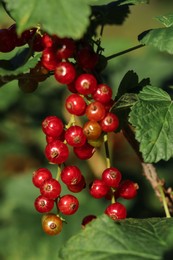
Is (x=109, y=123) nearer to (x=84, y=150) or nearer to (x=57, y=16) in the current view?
(x=84, y=150)

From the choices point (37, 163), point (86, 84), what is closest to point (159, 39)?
point (86, 84)

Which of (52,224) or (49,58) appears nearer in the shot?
(49,58)

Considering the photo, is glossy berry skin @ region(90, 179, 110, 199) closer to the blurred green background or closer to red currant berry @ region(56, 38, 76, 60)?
red currant berry @ region(56, 38, 76, 60)

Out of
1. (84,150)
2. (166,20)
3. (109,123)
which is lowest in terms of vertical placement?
(84,150)

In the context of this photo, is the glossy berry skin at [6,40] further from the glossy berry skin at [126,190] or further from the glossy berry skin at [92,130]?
the glossy berry skin at [126,190]

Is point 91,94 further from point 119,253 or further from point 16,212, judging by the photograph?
point 16,212

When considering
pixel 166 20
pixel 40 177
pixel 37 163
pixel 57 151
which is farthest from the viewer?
pixel 37 163
